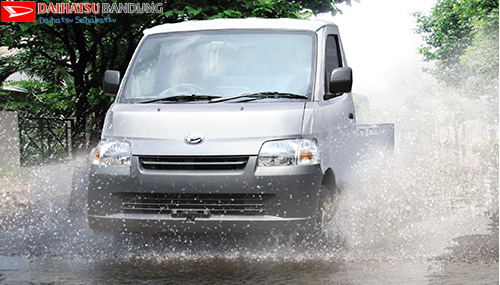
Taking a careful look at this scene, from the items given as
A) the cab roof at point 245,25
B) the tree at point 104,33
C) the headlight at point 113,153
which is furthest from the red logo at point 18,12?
the headlight at point 113,153

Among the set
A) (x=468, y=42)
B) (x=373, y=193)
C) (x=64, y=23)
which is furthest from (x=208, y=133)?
(x=468, y=42)

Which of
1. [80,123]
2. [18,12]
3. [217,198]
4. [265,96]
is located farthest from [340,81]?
[80,123]

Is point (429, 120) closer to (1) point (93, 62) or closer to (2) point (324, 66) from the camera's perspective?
(1) point (93, 62)

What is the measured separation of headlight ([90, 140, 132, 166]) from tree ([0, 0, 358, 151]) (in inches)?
316

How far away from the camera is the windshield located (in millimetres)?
6840

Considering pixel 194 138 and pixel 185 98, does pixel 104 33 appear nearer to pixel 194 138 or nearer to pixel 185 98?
pixel 185 98

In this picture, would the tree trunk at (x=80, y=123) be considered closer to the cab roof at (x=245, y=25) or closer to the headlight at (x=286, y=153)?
the cab roof at (x=245, y=25)

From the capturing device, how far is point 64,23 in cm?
1550

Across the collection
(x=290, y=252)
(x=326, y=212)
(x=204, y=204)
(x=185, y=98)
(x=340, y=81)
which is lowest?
(x=290, y=252)

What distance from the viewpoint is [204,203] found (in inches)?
242

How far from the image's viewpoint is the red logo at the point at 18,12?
13891 mm

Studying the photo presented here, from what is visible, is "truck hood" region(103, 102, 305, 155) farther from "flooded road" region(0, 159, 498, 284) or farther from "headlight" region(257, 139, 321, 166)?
"flooded road" region(0, 159, 498, 284)

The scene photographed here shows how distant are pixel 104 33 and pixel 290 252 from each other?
1088 centimetres

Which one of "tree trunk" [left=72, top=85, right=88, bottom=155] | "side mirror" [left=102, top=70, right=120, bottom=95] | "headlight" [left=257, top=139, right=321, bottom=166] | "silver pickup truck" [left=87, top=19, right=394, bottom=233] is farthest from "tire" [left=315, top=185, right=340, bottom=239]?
"tree trunk" [left=72, top=85, right=88, bottom=155]
